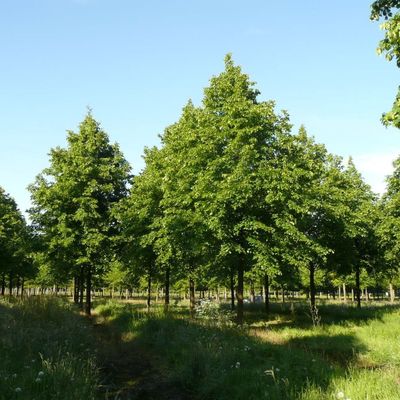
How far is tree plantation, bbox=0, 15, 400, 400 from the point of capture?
9227 mm

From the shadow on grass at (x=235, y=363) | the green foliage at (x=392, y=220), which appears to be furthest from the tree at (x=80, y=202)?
the green foliage at (x=392, y=220)

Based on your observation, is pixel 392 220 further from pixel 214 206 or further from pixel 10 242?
pixel 10 242

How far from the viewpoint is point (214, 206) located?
17.6 meters

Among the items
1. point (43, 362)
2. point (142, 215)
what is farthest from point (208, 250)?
point (43, 362)

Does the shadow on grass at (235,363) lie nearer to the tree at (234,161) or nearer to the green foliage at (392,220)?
the tree at (234,161)

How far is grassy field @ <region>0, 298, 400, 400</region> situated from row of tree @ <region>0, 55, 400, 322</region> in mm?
3960

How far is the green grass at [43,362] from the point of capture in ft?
23.8

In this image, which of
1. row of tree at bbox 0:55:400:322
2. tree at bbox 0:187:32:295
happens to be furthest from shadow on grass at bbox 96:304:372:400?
tree at bbox 0:187:32:295

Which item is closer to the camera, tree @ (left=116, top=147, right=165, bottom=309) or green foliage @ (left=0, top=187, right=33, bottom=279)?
tree @ (left=116, top=147, right=165, bottom=309)

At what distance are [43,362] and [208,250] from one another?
515 inches

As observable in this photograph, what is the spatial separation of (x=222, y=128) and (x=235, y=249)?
585 centimetres

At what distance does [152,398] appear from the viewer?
31.8 ft

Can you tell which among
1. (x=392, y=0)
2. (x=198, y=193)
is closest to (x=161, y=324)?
(x=198, y=193)

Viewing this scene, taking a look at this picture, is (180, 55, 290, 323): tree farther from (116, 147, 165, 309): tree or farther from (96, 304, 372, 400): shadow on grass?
(116, 147, 165, 309): tree
